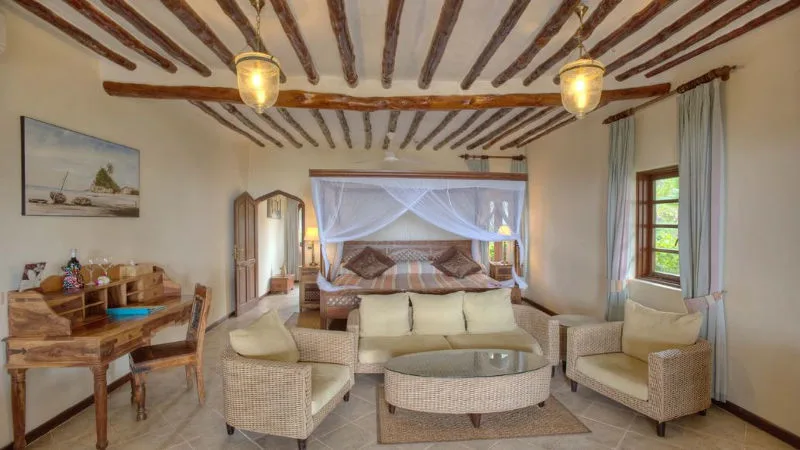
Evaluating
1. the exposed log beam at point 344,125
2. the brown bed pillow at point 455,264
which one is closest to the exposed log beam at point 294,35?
the exposed log beam at point 344,125

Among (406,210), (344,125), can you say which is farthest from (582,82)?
(344,125)

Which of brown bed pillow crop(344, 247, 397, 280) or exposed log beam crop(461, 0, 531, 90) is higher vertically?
exposed log beam crop(461, 0, 531, 90)

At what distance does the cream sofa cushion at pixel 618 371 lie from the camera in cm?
292

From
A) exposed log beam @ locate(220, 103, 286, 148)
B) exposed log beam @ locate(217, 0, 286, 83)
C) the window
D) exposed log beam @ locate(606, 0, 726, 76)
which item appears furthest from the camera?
exposed log beam @ locate(220, 103, 286, 148)

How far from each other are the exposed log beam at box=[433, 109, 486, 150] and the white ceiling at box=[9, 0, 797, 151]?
0.74 m

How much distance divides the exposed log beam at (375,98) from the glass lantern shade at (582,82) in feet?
5.56

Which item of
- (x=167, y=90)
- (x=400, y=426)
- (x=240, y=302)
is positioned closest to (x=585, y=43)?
(x=400, y=426)

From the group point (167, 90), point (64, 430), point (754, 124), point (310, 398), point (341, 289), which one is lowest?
point (64, 430)

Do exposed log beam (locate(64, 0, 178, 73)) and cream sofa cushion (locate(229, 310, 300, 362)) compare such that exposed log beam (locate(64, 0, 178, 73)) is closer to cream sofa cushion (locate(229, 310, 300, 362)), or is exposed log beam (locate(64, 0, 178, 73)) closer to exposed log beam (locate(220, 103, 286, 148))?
exposed log beam (locate(220, 103, 286, 148))

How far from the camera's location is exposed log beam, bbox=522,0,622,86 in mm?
2559

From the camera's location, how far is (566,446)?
2717 millimetres

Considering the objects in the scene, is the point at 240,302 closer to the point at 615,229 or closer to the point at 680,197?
the point at 615,229

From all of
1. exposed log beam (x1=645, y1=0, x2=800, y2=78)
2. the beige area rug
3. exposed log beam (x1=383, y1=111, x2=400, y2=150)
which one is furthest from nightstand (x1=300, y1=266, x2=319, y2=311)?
exposed log beam (x1=645, y1=0, x2=800, y2=78)

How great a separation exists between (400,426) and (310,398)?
0.81 m
